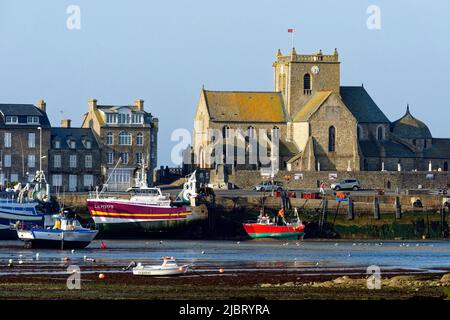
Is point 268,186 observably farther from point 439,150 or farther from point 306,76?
point 439,150

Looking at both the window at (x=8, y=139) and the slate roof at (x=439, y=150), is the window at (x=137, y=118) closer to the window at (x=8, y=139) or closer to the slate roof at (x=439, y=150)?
the window at (x=8, y=139)

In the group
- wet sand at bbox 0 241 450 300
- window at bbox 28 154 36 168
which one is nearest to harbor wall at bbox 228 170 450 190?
window at bbox 28 154 36 168

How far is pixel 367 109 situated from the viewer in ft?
455

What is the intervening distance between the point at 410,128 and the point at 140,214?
39371 mm

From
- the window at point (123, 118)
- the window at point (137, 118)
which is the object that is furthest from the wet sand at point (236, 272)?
the window at point (137, 118)

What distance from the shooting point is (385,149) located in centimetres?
13525

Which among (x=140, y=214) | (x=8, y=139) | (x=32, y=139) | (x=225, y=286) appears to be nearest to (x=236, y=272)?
(x=225, y=286)

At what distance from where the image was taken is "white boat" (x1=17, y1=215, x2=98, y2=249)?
8712cm

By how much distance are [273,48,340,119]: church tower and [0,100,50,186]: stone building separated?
2289 centimetres

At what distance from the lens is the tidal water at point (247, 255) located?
240ft

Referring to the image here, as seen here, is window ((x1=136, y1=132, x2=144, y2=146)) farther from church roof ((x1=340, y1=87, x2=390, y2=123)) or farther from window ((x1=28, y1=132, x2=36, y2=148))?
church roof ((x1=340, y1=87, x2=390, y2=123))

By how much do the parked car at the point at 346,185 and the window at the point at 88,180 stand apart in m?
18.9
